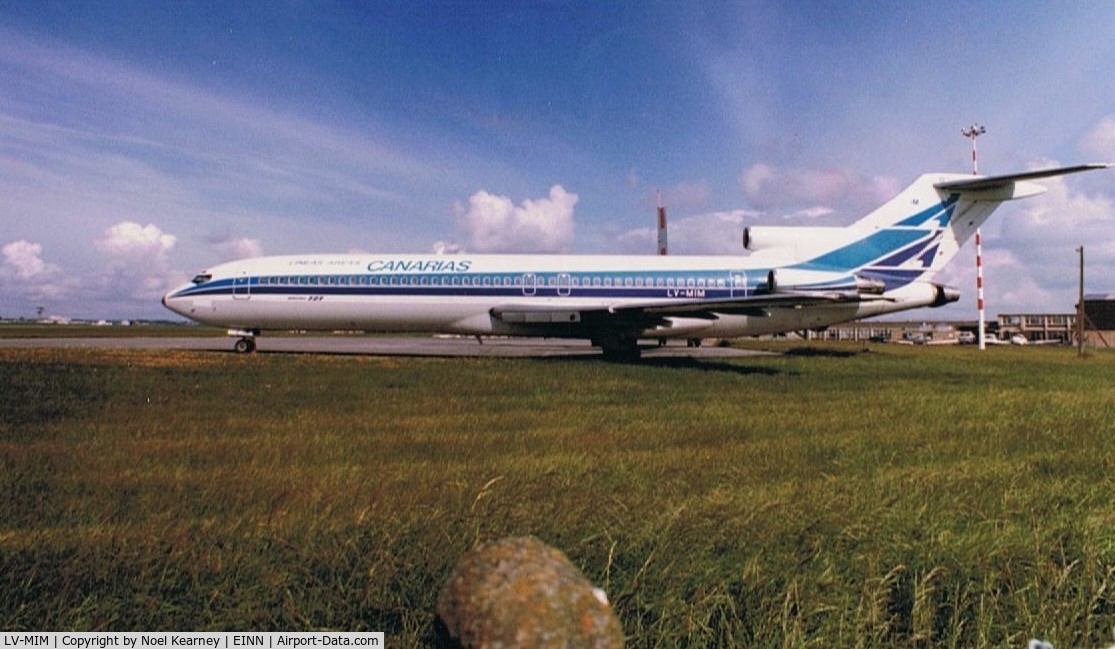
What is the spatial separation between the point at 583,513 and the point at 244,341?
20726 mm

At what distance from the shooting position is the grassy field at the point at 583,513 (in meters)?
3.29

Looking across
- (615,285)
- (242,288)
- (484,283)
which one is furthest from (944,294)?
(242,288)

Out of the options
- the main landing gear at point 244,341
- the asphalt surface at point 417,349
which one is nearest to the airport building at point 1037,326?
the asphalt surface at point 417,349

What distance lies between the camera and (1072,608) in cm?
344

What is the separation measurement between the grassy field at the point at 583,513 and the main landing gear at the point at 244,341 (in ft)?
39.9

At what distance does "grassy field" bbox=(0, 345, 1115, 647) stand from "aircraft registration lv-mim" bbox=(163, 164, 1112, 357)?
11.9m

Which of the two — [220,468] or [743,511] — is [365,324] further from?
[743,511]

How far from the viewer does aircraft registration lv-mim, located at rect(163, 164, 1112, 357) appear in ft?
71.2

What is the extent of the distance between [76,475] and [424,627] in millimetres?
4002

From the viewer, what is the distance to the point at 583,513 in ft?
15.2

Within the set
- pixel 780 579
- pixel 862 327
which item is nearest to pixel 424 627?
pixel 780 579

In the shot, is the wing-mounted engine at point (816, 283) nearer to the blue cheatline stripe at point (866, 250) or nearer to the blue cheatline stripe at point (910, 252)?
the blue cheatline stripe at point (866, 250)

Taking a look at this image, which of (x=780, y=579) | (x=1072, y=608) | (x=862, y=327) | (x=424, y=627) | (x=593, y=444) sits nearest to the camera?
(x=424, y=627)
